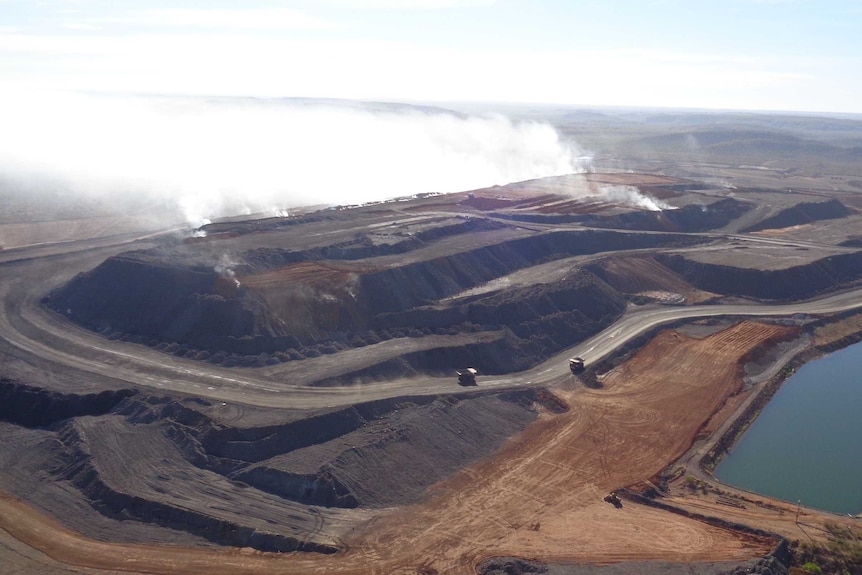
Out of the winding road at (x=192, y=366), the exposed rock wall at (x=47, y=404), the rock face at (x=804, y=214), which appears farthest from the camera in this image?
the rock face at (x=804, y=214)

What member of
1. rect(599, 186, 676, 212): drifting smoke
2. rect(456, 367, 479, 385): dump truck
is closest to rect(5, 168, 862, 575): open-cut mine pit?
rect(456, 367, 479, 385): dump truck

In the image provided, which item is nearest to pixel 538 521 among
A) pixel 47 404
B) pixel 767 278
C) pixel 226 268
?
pixel 47 404

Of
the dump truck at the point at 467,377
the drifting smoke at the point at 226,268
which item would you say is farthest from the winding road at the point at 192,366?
the drifting smoke at the point at 226,268

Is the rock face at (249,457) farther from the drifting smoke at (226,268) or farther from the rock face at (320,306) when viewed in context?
the drifting smoke at (226,268)

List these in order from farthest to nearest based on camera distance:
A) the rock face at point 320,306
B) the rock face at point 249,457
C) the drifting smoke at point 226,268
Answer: the drifting smoke at point 226,268
the rock face at point 320,306
the rock face at point 249,457

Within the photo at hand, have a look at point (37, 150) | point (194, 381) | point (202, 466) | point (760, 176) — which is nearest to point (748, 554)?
point (202, 466)

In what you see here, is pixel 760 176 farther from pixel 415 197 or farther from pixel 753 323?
pixel 753 323
